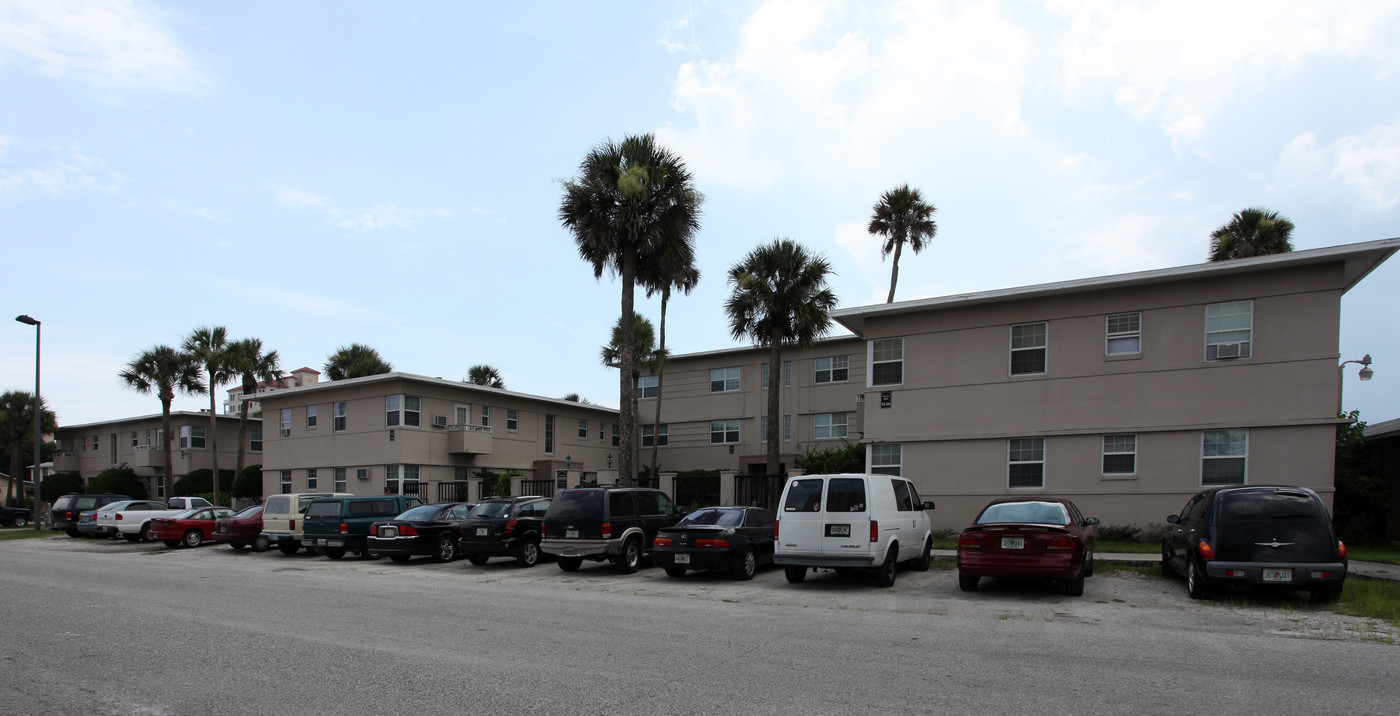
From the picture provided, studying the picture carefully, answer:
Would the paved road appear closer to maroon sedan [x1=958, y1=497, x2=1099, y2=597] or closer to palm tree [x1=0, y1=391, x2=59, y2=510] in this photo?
maroon sedan [x1=958, y1=497, x2=1099, y2=597]

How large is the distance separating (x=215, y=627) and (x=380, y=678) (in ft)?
13.3

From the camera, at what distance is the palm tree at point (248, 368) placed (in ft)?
144

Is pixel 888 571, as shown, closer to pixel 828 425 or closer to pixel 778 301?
pixel 778 301

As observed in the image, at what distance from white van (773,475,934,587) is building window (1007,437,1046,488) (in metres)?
7.99

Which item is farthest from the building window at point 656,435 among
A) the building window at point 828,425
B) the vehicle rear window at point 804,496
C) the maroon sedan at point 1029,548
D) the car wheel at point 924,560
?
the maroon sedan at point 1029,548

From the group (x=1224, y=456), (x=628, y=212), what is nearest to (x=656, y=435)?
(x=628, y=212)

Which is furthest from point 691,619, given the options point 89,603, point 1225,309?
point 1225,309

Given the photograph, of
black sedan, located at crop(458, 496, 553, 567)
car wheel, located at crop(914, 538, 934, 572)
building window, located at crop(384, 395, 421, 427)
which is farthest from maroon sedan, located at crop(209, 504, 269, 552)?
car wheel, located at crop(914, 538, 934, 572)

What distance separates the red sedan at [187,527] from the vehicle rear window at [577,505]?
47.7 feet

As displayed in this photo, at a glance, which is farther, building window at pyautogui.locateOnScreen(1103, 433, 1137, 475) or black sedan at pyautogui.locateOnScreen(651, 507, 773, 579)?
building window at pyautogui.locateOnScreen(1103, 433, 1137, 475)

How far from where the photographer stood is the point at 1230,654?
8000 millimetres

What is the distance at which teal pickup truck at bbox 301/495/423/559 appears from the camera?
68.7ft

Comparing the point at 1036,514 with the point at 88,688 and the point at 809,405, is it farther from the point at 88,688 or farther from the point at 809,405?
the point at 809,405

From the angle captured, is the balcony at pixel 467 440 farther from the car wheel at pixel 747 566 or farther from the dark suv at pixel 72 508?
the car wheel at pixel 747 566
